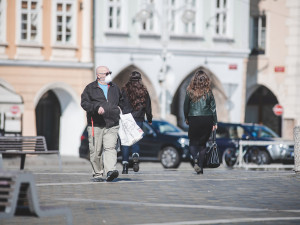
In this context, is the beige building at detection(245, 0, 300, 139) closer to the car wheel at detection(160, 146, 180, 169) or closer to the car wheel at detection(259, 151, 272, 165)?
the car wheel at detection(259, 151, 272, 165)

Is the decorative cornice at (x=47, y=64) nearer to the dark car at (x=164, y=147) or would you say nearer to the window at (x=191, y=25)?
the window at (x=191, y=25)

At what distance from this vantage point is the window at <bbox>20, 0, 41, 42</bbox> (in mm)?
41062

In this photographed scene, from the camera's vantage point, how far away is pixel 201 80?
17906mm

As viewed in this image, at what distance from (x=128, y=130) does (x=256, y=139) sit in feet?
52.0

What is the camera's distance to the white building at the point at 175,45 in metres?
42.8

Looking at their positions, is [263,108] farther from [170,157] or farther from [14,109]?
[170,157]

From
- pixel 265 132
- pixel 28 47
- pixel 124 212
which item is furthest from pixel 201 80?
pixel 28 47

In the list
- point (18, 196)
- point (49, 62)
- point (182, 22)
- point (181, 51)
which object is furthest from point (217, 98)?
point (18, 196)

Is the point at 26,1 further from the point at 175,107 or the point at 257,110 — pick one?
the point at 257,110

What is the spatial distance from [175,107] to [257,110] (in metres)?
4.46

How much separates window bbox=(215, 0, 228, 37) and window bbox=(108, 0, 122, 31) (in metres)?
4.87

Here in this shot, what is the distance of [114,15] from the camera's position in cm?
4316

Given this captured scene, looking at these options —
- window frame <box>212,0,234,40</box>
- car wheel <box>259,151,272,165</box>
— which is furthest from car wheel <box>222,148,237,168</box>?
window frame <box>212,0,234,40</box>

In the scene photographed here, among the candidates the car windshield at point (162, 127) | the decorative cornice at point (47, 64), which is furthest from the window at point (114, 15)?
the car windshield at point (162, 127)
